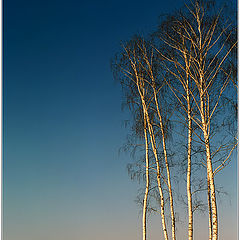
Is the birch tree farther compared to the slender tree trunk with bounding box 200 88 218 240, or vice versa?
the birch tree

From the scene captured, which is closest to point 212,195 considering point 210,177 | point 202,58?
point 210,177

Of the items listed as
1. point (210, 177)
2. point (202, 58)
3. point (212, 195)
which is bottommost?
point (212, 195)

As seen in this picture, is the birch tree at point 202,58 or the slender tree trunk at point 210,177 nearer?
the slender tree trunk at point 210,177

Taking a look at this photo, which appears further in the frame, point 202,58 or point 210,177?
point 202,58

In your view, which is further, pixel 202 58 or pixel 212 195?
pixel 202 58

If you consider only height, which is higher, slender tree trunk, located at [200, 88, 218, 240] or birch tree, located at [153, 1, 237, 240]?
birch tree, located at [153, 1, 237, 240]

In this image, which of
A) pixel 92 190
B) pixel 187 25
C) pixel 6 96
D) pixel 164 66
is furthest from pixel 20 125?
A: pixel 187 25

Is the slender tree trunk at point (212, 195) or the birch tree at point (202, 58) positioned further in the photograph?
the birch tree at point (202, 58)

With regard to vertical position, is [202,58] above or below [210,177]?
above

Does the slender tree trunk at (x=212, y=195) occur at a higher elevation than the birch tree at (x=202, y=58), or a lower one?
lower

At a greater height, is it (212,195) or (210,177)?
(210,177)

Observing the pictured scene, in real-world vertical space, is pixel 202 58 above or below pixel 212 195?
above

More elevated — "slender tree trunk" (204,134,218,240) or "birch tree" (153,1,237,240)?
"birch tree" (153,1,237,240)

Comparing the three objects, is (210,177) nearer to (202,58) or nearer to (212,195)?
(212,195)
